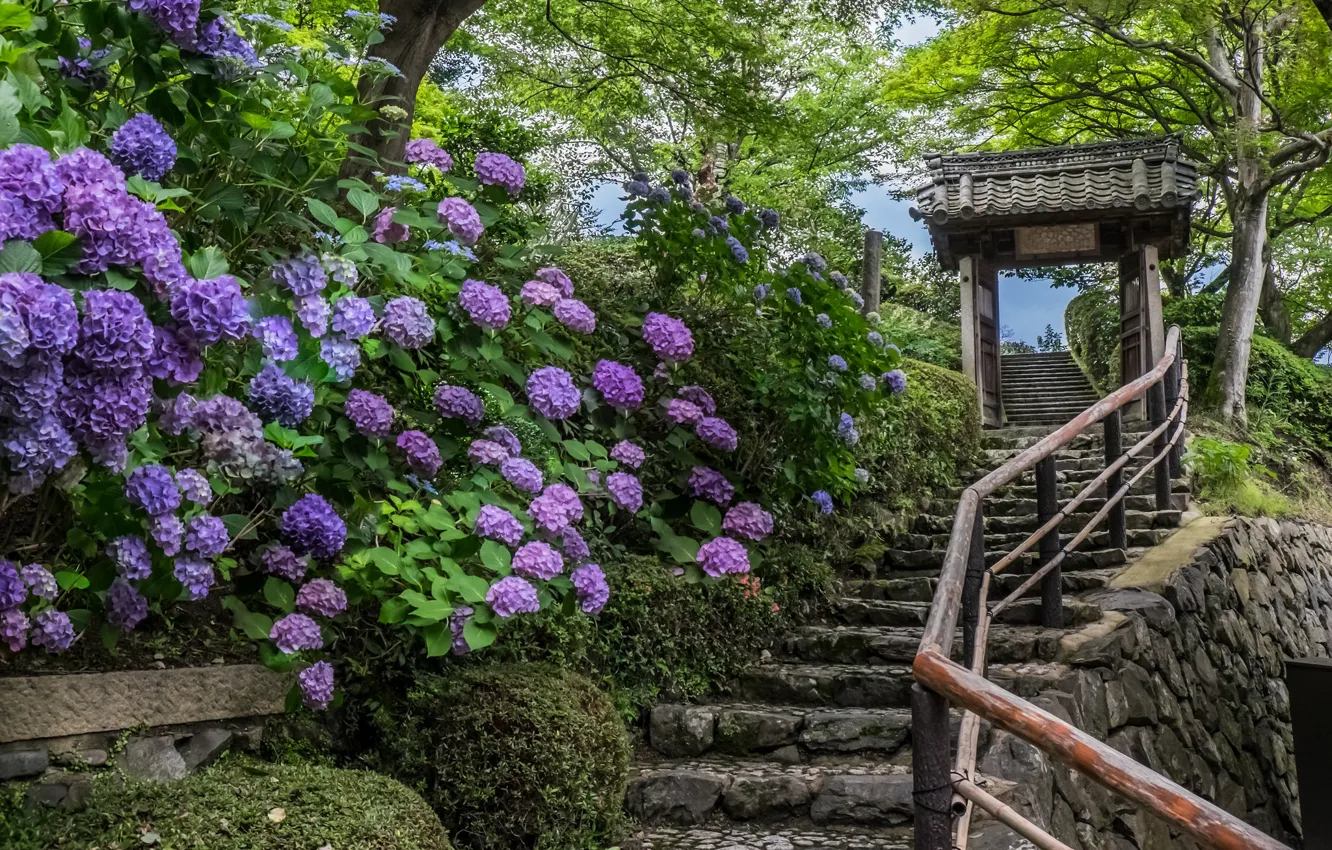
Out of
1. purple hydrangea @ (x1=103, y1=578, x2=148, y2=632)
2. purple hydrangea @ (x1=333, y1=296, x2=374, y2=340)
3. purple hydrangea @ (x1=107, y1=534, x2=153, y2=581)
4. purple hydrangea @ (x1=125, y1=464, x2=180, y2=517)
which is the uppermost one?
purple hydrangea @ (x1=333, y1=296, x2=374, y2=340)

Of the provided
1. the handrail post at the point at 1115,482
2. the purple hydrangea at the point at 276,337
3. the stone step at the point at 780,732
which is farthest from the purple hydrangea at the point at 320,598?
the handrail post at the point at 1115,482

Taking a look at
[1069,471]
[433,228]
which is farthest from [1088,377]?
[433,228]

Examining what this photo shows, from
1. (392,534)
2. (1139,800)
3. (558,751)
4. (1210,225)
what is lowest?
(558,751)

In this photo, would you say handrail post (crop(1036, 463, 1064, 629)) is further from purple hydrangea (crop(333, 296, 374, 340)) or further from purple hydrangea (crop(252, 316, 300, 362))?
purple hydrangea (crop(252, 316, 300, 362))

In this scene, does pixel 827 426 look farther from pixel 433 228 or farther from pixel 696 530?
pixel 433 228

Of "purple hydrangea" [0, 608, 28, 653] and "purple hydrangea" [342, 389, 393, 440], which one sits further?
"purple hydrangea" [342, 389, 393, 440]

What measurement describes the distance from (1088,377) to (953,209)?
158 inches

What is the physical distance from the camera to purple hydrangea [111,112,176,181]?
6.99 ft

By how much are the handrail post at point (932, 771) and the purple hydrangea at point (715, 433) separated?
245 centimetres

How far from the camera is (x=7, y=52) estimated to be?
1.79 meters

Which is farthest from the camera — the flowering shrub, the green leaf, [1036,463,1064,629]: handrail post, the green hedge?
[1036,463,1064,629]: handrail post

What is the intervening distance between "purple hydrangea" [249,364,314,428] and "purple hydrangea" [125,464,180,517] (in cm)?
25

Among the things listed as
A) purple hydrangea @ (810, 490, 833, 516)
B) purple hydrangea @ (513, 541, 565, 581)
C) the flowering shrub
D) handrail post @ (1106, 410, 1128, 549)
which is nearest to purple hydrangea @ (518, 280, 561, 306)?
the flowering shrub

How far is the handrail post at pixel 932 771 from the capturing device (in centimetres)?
188
